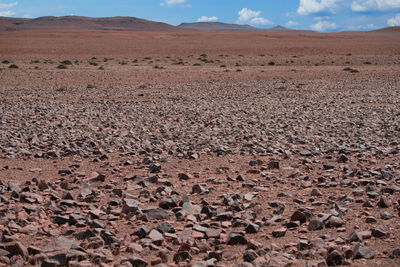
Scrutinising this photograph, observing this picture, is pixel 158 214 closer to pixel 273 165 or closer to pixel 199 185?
pixel 199 185

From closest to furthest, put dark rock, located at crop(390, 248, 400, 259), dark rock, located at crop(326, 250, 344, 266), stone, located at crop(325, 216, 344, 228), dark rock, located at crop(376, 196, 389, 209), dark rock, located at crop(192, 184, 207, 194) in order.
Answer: dark rock, located at crop(326, 250, 344, 266) < dark rock, located at crop(390, 248, 400, 259) < stone, located at crop(325, 216, 344, 228) < dark rock, located at crop(376, 196, 389, 209) < dark rock, located at crop(192, 184, 207, 194)

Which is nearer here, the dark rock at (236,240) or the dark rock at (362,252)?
the dark rock at (362,252)

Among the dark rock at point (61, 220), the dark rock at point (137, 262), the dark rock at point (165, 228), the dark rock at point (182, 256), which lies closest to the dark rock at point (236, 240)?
the dark rock at point (182, 256)

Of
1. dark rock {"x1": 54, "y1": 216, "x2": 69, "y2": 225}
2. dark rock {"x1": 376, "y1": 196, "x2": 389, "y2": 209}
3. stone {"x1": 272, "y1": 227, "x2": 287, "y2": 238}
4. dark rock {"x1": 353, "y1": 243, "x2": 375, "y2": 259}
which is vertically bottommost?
dark rock {"x1": 54, "y1": 216, "x2": 69, "y2": 225}

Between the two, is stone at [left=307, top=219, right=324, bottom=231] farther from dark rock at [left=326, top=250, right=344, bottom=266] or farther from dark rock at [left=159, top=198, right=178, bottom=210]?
dark rock at [left=159, top=198, right=178, bottom=210]

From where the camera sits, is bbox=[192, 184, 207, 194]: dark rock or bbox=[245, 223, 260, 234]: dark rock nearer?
bbox=[245, 223, 260, 234]: dark rock

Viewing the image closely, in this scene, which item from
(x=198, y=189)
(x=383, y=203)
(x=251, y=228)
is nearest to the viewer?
(x=251, y=228)

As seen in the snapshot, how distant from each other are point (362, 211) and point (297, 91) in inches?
674

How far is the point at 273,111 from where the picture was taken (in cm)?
1598

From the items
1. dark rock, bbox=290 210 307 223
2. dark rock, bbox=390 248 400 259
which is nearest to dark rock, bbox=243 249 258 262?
dark rock, bbox=290 210 307 223

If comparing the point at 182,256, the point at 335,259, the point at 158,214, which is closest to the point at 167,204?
the point at 158,214

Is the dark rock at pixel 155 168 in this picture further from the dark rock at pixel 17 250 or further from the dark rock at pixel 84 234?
the dark rock at pixel 17 250

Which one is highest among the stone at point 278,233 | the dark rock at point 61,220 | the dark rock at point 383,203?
the dark rock at point 383,203

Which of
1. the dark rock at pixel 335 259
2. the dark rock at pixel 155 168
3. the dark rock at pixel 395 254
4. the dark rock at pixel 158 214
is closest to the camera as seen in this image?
the dark rock at pixel 335 259
